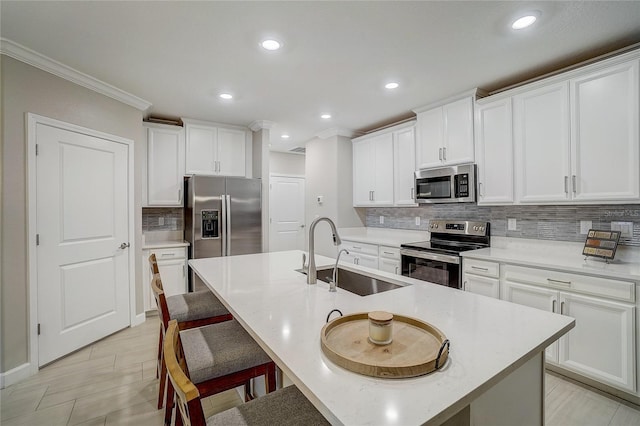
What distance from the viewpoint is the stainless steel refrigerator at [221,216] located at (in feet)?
Answer: 12.4

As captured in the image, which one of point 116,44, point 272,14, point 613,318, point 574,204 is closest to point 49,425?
point 116,44

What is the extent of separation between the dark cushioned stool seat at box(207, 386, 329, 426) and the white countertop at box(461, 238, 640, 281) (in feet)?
7.15

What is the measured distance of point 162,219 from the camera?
4172 millimetres

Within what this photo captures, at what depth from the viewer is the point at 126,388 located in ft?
7.08

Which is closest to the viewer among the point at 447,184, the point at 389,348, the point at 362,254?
the point at 389,348

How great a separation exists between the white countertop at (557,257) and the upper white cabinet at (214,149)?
10.9 feet

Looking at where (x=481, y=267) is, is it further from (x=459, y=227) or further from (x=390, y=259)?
A: (x=390, y=259)

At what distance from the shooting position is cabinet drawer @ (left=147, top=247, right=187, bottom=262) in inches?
142

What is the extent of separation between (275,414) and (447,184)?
2.96 m

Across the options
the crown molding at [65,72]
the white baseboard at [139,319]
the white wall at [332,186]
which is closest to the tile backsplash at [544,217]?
the white wall at [332,186]

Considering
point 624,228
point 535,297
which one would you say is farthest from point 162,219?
point 624,228

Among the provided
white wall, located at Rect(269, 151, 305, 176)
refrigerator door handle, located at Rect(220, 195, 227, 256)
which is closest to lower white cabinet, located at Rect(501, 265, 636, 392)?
refrigerator door handle, located at Rect(220, 195, 227, 256)

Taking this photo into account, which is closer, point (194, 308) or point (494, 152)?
point (194, 308)

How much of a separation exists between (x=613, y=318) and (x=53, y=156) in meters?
4.52
